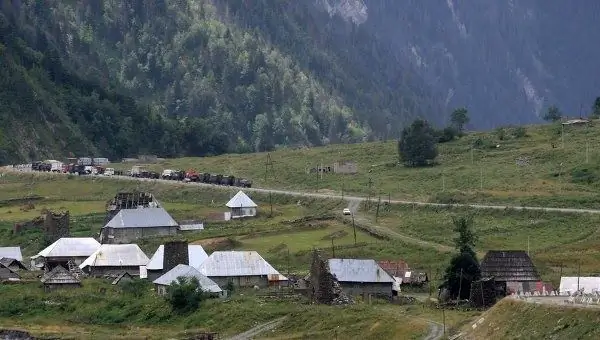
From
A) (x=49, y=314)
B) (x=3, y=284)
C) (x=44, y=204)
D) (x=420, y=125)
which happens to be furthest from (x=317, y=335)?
(x=420, y=125)

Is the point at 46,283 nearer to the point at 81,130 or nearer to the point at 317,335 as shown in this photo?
the point at 317,335

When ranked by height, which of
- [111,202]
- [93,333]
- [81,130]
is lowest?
[93,333]

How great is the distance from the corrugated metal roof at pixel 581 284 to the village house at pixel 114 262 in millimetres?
29416

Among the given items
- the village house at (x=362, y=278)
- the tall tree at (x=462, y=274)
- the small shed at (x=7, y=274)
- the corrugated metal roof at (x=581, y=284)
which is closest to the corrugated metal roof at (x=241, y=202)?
the small shed at (x=7, y=274)

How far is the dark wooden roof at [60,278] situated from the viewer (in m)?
86.6

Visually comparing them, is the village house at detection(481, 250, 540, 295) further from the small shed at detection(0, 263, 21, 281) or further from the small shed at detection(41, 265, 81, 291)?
the small shed at detection(0, 263, 21, 281)

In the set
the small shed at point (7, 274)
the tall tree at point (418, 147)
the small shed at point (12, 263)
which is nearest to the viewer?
the small shed at point (7, 274)

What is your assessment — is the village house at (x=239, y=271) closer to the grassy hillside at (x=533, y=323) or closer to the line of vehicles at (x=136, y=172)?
the grassy hillside at (x=533, y=323)

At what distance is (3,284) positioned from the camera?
290 ft

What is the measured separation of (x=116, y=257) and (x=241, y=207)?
89.8 ft

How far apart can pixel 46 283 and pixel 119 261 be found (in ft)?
25.7

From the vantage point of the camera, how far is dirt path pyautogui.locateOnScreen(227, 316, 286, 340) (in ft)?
232

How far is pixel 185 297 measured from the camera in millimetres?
77000

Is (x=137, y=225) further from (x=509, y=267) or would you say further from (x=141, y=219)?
(x=509, y=267)
